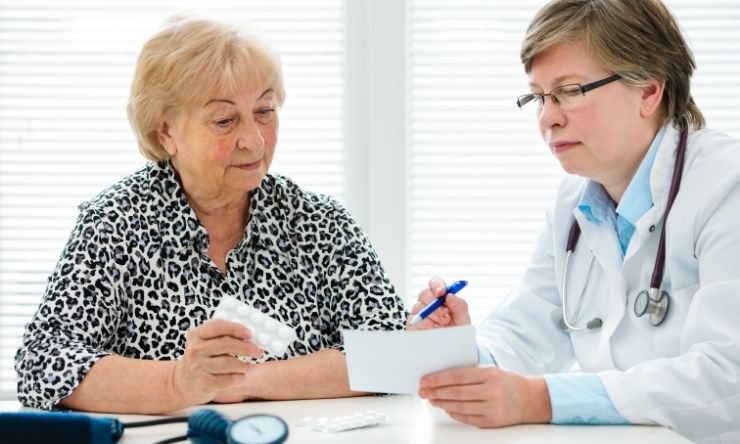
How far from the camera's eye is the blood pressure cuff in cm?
136

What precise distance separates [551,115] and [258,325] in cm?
79

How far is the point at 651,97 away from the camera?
1954 mm

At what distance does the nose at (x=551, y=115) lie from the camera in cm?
194

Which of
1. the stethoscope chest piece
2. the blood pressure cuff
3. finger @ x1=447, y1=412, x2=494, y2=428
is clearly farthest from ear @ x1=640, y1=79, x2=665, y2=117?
the blood pressure cuff

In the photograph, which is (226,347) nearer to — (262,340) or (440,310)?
(262,340)

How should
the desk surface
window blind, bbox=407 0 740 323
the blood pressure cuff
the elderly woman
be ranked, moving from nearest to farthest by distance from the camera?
the blood pressure cuff
the desk surface
the elderly woman
window blind, bbox=407 0 740 323

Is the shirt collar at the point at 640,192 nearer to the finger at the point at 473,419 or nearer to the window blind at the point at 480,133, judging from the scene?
the finger at the point at 473,419

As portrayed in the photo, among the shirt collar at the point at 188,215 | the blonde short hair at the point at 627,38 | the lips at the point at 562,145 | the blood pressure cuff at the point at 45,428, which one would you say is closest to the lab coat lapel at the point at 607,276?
the lips at the point at 562,145

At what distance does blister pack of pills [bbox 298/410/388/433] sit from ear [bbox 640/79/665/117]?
0.87 m

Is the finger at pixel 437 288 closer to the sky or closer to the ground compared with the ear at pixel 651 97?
closer to the ground

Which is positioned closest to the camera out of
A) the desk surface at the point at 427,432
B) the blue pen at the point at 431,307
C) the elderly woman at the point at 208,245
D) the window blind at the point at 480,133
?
the desk surface at the point at 427,432

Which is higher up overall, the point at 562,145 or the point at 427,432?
the point at 562,145

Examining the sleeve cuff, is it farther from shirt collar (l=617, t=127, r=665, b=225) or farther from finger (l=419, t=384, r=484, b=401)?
shirt collar (l=617, t=127, r=665, b=225)

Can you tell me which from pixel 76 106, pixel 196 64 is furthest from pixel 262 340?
pixel 76 106
